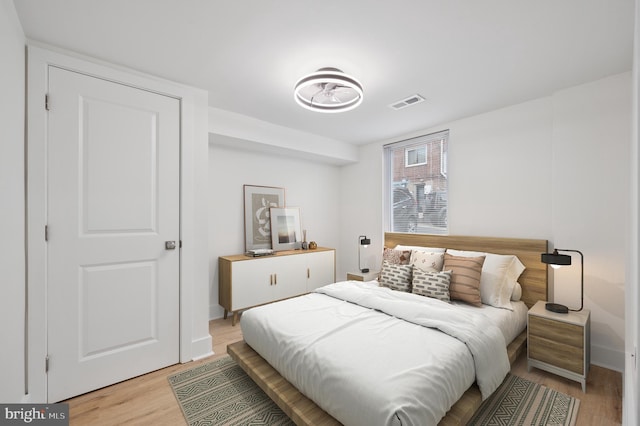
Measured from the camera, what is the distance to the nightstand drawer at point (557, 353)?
2.09 meters

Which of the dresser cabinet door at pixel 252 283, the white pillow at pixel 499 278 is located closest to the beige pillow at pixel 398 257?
the white pillow at pixel 499 278

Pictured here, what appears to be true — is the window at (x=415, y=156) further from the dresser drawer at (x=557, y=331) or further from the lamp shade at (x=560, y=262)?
the dresser drawer at (x=557, y=331)

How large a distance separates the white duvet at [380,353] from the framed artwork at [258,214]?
1.63 m

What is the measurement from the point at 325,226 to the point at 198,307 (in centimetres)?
266

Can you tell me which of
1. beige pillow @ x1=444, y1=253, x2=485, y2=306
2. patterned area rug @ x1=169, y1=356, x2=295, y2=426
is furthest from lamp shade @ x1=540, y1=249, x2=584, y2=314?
patterned area rug @ x1=169, y1=356, x2=295, y2=426

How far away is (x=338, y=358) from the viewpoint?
160 cm

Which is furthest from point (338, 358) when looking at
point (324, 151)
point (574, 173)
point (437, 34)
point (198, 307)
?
point (324, 151)

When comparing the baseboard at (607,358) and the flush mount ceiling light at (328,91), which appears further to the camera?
the baseboard at (607,358)

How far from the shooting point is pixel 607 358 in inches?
93.0

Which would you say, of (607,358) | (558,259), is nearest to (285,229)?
(558,259)

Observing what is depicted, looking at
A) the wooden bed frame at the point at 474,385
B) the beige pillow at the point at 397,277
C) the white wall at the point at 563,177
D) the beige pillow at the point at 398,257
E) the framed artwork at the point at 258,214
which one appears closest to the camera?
the wooden bed frame at the point at 474,385

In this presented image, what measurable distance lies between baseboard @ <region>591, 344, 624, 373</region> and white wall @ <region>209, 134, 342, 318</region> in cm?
344

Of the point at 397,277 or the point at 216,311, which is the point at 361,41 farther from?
the point at 216,311

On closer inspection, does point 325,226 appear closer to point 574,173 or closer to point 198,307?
point 198,307
